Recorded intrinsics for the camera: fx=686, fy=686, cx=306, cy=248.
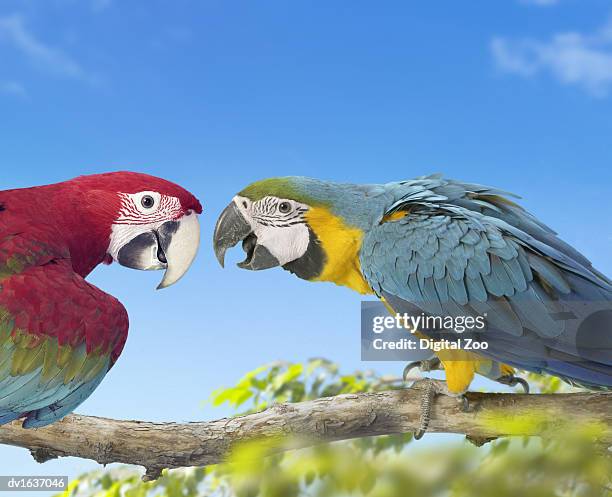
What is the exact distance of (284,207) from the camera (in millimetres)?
1997

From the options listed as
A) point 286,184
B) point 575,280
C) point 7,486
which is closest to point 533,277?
point 575,280

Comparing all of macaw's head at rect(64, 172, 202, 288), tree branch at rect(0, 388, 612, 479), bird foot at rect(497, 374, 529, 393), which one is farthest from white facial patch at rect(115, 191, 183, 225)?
bird foot at rect(497, 374, 529, 393)

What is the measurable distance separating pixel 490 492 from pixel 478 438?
1.21 metres

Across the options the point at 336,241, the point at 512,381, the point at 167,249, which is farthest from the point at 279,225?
the point at 512,381

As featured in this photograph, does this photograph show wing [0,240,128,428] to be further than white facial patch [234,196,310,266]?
No

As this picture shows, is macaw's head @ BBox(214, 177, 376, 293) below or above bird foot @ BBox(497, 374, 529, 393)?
above

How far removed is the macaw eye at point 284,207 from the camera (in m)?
1.99

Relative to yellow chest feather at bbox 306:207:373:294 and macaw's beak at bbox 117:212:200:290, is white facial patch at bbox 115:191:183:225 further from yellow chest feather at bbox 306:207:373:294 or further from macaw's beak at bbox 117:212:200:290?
yellow chest feather at bbox 306:207:373:294

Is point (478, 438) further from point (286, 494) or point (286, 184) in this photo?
point (286, 494)

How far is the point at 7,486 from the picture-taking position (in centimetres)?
181

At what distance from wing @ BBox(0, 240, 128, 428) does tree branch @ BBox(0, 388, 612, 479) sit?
0.17 m

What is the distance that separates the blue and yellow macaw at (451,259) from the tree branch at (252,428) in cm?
10

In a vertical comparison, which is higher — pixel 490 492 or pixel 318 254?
pixel 318 254

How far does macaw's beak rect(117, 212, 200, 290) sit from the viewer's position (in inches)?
78.5
